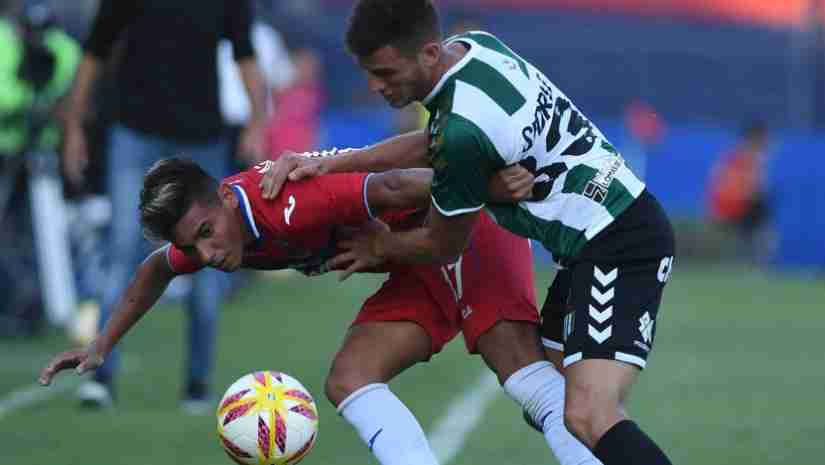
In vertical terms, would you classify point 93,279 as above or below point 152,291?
below

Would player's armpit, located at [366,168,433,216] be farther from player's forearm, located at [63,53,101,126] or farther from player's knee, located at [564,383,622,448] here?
player's forearm, located at [63,53,101,126]

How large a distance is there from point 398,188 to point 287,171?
1.20 feet

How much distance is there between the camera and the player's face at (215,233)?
609cm

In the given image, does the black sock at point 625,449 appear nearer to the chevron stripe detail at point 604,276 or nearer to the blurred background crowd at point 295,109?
the chevron stripe detail at point 604,276

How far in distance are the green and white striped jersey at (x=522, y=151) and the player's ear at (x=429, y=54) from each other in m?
0.06

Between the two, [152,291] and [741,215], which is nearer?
[152,291]

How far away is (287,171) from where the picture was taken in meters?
6.09

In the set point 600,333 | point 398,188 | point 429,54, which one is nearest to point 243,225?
point 398,188

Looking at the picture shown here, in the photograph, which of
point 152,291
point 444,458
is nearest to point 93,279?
point 444,458

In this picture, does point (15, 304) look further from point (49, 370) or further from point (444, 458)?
point (49, 370)

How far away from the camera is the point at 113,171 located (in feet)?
31.3

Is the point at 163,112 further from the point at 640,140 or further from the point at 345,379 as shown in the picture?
the point at 640,140

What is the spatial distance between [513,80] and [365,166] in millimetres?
750

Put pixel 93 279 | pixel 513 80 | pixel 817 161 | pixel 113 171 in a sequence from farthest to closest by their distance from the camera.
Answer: pixel 817 161 < pixel 93 279 < pixel 113 171 < pixel 513 80
